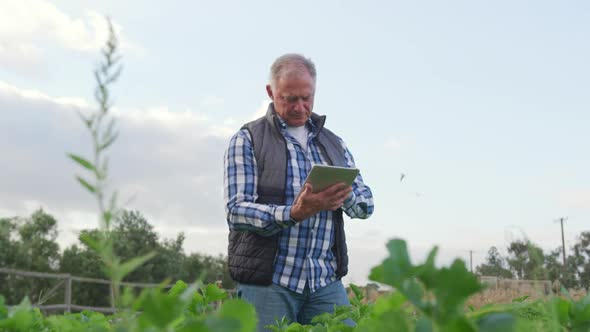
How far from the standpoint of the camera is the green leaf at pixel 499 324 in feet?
1.32

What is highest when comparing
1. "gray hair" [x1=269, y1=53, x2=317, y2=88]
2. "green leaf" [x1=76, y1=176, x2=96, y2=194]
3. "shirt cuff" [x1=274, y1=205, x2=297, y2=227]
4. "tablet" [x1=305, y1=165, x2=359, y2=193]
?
"gray hair" [x1=269, y1=53, x2=317, y2=88]

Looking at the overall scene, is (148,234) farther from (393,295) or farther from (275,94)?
(393,295)

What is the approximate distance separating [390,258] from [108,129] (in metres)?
0.23

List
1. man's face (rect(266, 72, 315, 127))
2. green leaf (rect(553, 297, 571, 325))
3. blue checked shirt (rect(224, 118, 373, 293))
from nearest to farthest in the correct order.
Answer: green leaf (rect(553, 297, 571, 325)), blue checked shirt (rect(224, 118, 373, 293)), man's face (rect(266, 72, 315, 127))

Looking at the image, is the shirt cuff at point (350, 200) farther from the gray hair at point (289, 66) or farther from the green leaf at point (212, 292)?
the green leaf at point (212, 292)

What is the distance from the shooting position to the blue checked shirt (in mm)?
3141

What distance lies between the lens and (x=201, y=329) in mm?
395

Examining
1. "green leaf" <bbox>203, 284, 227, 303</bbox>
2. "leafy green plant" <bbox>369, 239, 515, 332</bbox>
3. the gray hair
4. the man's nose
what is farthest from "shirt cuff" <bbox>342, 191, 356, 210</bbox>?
"leafy green plant" <bbox>369, 239, 515, 332</bbox>

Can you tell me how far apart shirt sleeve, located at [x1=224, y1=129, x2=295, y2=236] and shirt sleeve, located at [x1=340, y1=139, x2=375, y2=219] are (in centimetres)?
51

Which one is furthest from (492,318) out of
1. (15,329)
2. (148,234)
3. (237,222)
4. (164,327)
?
(148,234)

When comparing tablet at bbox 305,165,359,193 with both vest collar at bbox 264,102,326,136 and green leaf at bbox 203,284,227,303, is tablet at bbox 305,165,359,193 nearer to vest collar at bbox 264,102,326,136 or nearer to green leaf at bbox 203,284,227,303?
vest collar at bbox 264,102,326,136

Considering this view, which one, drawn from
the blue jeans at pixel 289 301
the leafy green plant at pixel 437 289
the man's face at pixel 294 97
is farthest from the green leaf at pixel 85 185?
the man's face at pixel 294 97

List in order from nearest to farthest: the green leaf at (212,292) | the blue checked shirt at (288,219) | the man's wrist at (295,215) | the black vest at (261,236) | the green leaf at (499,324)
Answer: the green leaf at (499,324) < the green leaf at (212,292) < the man's wrist at (295,215) < the blue checked shirt at (288,219) < the black vest at (261,236)

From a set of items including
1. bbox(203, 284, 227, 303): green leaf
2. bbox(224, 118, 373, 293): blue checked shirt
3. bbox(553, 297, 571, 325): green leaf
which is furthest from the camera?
bbox(224, 118, 373, 293): blue checked shirt
